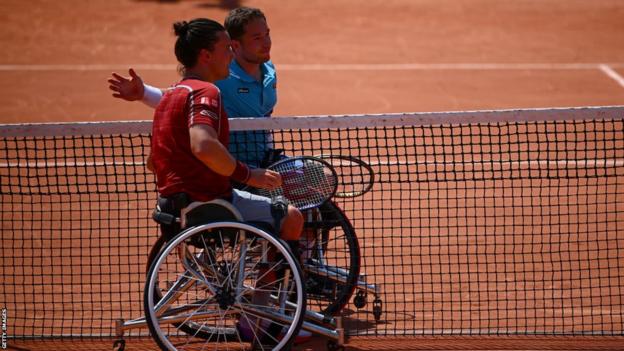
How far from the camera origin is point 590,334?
6.08 m

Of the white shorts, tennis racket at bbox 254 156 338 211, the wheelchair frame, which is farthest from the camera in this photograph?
tennis racket at bbox 254 156 338 211

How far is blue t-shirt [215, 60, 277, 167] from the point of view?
6.13m

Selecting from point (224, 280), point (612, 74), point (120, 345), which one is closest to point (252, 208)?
point (224, 280)

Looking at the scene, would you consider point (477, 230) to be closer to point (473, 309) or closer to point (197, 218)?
point (473, 309)

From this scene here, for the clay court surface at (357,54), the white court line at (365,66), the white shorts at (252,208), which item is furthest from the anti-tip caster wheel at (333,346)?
the white court line at (365,66)

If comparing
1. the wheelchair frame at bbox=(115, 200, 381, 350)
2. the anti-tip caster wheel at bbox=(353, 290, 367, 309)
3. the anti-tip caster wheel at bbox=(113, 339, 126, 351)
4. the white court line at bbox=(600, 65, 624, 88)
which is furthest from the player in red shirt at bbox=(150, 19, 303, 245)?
the white court line at bbox=(600, 65, 624, 88)

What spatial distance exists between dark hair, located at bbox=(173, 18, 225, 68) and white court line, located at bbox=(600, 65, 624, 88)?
10.8 meters

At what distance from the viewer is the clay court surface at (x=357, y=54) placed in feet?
46.0

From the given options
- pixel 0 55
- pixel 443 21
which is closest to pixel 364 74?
pixel 443 21

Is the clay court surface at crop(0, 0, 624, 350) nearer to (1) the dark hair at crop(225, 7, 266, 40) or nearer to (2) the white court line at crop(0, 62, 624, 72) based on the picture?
(2) the white court line at crop(0, 62, 624, 72)

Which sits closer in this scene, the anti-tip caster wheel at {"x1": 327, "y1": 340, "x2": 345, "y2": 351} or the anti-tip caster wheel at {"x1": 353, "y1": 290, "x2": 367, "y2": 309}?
the anti-tip caster wheel at {"x1": 327, "y1": 340, "x2": 345, "y2": 351}

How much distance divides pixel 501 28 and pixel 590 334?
498 inches

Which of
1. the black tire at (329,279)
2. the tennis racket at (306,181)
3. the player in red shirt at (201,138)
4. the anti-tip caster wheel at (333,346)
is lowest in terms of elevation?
the anti-tip caster wheel at (333,346)

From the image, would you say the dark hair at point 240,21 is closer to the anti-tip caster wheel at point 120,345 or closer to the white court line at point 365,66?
the anti-tip caster wheel at point 120,345
